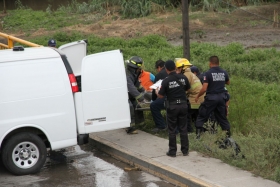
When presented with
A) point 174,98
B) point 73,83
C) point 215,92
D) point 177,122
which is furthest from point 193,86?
point 73,83

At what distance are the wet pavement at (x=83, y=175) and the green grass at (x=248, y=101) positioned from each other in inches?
54.0

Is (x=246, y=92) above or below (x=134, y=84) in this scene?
below

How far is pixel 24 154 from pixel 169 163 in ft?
8.30

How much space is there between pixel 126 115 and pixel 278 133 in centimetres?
278

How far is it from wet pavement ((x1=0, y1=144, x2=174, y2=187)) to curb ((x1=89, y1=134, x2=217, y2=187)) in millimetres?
104

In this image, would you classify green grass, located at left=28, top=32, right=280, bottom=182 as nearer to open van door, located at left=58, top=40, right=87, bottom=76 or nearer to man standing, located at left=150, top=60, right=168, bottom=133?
man standing, located at left=150, top=60, right=168, bottom=133

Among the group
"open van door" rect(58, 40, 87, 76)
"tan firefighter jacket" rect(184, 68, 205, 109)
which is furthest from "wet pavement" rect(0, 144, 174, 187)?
"tan firefighter jacket" rect(184, 68, 205, 109)

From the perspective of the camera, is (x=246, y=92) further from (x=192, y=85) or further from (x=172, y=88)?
(x=172, y=88)

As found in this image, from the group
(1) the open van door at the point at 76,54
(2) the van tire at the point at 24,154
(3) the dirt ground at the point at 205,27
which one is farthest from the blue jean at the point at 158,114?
(3) the dirt ground at the point at 205,27

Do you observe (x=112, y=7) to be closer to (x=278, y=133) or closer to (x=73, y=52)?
(x=73, y=52)

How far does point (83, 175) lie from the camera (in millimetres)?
10672

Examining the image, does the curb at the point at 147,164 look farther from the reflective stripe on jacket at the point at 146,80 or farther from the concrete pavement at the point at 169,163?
the reflective stripe on jacket at the point at 146,80

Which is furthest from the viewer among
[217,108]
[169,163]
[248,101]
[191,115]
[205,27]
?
[205,27]

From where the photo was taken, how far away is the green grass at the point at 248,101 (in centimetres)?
997
